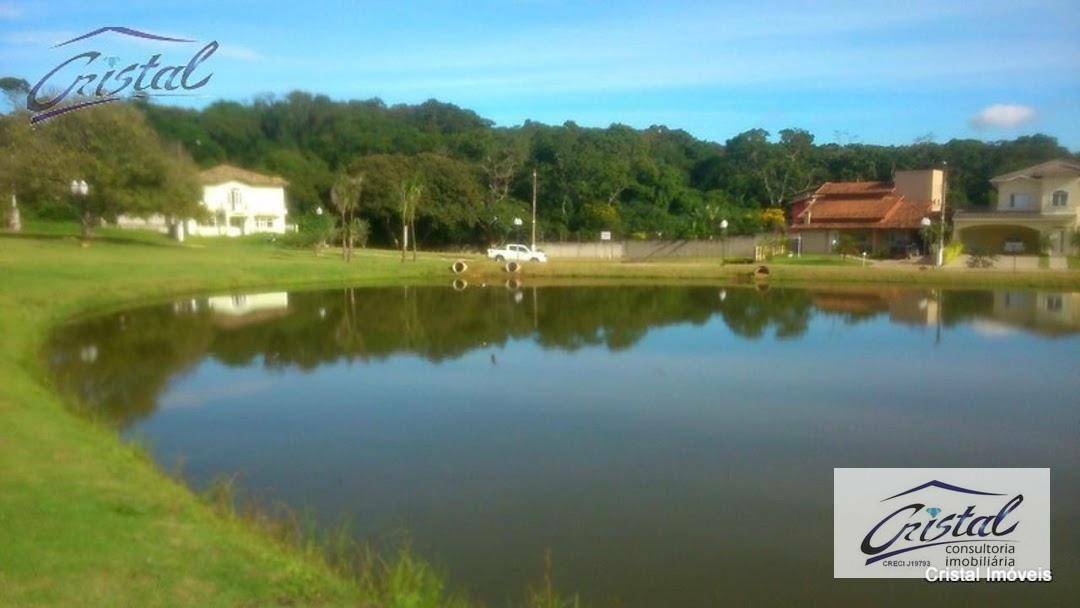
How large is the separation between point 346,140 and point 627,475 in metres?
42.7

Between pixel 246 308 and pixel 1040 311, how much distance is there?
66.7 feet

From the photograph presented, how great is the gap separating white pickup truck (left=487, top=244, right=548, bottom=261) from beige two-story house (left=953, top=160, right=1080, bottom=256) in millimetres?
18070

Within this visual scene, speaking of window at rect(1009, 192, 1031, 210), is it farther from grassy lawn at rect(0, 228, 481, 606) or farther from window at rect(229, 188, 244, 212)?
grassy lawn at rect(0, 228, 481, 606)

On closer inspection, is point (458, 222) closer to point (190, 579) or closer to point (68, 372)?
point (68, 372)

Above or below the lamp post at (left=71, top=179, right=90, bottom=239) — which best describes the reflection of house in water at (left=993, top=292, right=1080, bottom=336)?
below

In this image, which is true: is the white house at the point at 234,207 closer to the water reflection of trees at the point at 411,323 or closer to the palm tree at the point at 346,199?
the palm tree at the point at 346,199

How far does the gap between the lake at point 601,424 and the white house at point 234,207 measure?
56.7 ft

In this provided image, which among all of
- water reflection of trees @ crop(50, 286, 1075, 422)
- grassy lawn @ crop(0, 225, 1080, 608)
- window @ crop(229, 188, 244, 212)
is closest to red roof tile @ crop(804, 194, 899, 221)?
water reflection of trees @ crop(50, 286, 1075, 422)

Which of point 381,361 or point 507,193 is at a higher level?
point 507,193

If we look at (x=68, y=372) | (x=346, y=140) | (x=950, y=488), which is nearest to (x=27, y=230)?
(x=346, y=140)

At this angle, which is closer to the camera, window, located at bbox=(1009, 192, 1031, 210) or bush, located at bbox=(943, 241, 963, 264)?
bush, located at bbox=(943, 241, 963, 264)

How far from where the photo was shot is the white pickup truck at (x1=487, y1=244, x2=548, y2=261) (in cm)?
4169

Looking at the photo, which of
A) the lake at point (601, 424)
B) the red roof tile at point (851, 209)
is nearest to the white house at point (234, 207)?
the lake at point (601, 424)

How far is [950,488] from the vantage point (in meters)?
7.64
